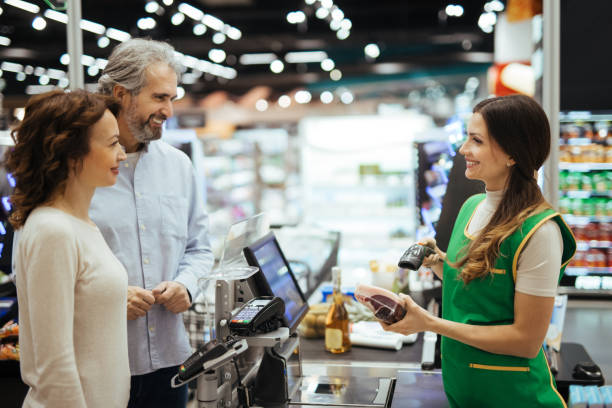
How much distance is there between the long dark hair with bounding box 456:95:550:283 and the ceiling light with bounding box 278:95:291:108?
15804 mm

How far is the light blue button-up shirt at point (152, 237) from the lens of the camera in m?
1.94

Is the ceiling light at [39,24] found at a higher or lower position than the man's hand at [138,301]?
higher

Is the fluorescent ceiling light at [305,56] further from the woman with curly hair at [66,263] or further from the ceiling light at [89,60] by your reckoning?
the woman with curly hair at [66,263]

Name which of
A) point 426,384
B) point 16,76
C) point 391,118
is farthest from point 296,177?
point 426,384

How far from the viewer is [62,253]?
1373 millimetres

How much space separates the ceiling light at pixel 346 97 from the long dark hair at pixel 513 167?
1557cm

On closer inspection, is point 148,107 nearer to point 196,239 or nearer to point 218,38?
point 196,239

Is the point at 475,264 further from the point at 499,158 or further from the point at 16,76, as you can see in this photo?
the point at 16,76

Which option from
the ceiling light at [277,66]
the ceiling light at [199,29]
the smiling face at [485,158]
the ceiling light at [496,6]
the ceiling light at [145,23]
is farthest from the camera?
the ceiling light at [277,66]

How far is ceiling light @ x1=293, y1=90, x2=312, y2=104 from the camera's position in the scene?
17094 millimetres

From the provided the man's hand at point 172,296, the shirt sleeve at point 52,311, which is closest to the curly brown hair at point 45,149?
the shirt sleeve at point 52,311

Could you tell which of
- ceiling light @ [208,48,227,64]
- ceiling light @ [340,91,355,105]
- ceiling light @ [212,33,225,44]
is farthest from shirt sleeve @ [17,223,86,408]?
ceiling light @ [340,91,355,105]

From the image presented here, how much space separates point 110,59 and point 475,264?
139cm

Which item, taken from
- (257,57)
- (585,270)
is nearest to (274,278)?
(585,270)
